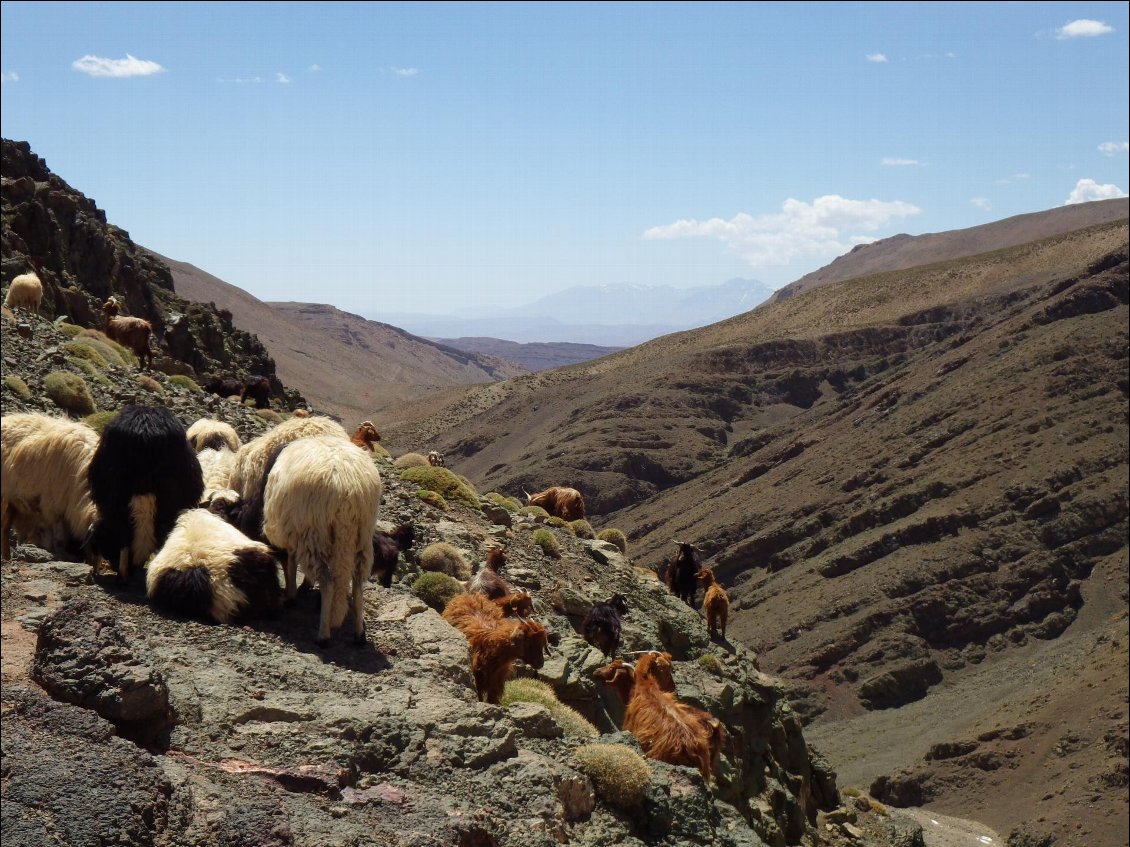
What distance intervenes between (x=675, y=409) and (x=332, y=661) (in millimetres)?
114946

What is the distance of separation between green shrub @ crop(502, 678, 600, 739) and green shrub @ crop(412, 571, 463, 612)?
177 centimetres

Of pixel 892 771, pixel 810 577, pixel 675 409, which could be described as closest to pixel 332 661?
pixel 892 771

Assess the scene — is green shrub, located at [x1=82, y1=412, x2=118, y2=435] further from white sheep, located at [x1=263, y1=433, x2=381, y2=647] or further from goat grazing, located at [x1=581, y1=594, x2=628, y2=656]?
goat grazing, located at [x1=581, y1=594, x2=628, y2=656]

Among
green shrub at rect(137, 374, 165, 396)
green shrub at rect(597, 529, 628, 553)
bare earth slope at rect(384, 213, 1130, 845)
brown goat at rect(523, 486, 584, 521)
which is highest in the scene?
green shrub at rect(137, 374, 165, 396)

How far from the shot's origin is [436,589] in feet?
43.8

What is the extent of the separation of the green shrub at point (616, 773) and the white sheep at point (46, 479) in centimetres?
454

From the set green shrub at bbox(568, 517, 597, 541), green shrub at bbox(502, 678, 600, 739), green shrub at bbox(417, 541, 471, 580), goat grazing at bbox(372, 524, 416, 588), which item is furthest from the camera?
green shrub at bbox(568, 517, 597, 541)

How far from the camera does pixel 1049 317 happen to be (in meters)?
104

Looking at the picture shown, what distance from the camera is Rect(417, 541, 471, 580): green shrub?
1470 cm

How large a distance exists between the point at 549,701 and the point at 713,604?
12200 mm

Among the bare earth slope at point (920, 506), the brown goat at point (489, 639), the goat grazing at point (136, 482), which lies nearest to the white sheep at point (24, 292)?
the brown goat at point (489, 639)

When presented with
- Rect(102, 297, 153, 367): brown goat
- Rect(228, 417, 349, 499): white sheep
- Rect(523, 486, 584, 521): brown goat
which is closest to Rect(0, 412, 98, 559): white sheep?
Rect(228, 417, 349, 499): white sheep

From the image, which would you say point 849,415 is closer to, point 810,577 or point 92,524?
point 810,577

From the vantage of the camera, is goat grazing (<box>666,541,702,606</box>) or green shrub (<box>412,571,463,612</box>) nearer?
green shrub (<box>412,571,463,612</box>)
